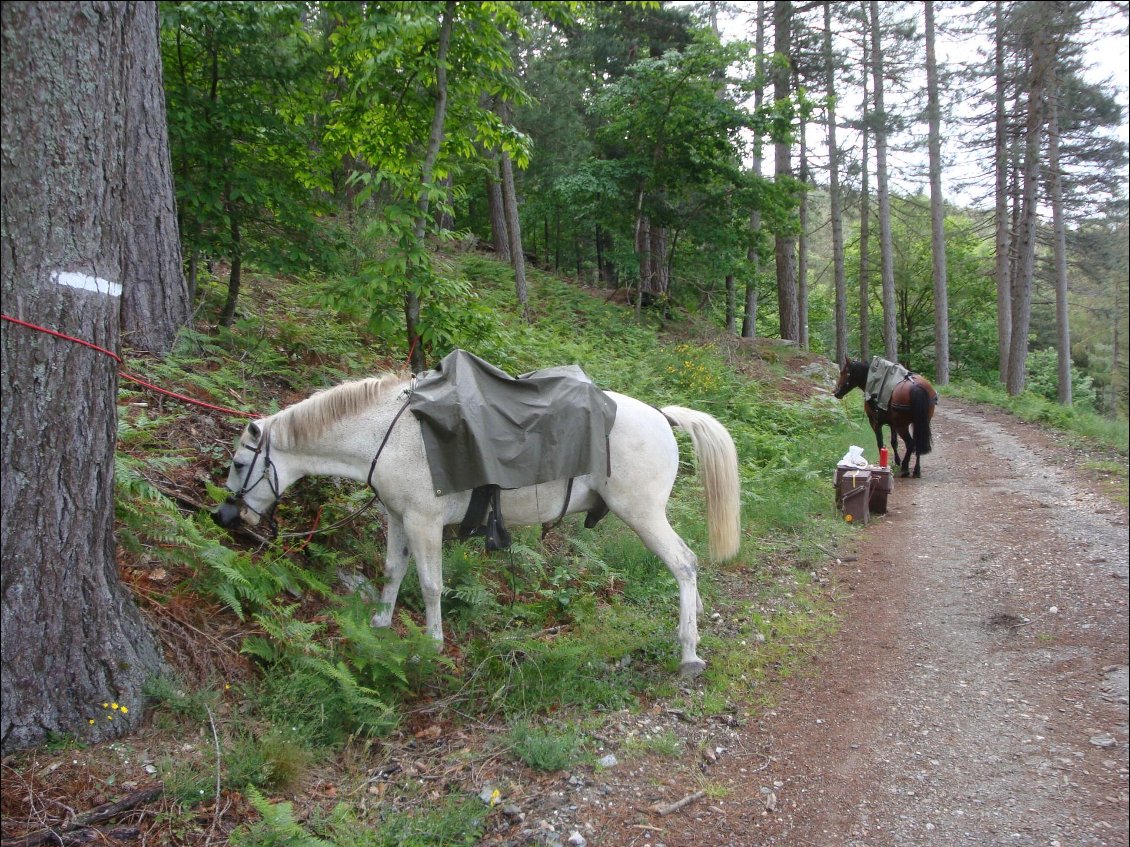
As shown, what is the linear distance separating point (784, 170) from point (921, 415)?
13.1 m

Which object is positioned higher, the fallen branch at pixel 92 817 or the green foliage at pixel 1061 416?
the green foliage at pixel 1061 416

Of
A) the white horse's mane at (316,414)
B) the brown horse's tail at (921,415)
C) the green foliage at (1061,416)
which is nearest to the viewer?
the white horse's mane at (316,414)

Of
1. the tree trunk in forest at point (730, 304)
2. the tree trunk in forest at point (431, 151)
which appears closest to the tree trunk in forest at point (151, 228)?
the tree trunk in forest at point (431, 151)

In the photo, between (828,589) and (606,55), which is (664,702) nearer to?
(828,589)

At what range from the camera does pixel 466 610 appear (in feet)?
16.8

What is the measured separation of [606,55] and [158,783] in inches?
831

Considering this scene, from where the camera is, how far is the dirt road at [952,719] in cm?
333

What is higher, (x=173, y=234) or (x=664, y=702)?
(x=173, y=234)

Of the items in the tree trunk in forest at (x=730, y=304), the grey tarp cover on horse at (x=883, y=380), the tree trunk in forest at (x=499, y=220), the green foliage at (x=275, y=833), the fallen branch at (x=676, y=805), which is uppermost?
the tree trunk in forest at (x=499, y=220)

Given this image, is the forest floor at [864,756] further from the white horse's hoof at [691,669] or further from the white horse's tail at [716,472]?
the white horse's tail at [716,472]

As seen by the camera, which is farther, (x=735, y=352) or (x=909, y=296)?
(x=909, y=296)

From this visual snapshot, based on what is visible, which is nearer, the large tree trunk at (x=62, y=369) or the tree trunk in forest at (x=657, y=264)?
the large tree trunk at (x=62, y=369)

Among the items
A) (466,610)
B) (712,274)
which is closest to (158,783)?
(466,610)

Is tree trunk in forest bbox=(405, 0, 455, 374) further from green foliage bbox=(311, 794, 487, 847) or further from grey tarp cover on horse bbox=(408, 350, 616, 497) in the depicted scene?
green foliage bbox=(311, 794, 487, 847)
